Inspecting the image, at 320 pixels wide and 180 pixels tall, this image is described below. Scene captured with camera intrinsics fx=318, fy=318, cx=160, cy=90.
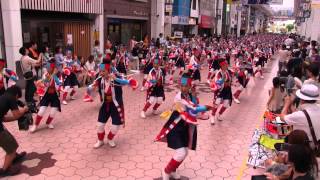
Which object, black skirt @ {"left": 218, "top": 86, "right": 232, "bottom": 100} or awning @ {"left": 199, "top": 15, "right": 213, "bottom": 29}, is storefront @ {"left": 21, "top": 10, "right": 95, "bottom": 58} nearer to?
black skirt @ {"left": 218, "top": 86, "right": 232, "bottom": 100}

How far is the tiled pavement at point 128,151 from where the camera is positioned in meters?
5.54

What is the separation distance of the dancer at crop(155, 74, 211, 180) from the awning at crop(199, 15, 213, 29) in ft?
112

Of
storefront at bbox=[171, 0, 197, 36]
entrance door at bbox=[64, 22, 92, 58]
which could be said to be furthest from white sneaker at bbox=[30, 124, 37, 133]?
storefront at bbox=[171, 0, 197, 36]

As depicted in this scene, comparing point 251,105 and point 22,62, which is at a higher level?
point 22,62

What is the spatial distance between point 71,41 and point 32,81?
7.53 metres

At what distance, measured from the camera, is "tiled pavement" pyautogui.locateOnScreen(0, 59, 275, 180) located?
554 cm

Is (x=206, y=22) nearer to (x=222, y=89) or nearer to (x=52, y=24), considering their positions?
(x=52, y=24)

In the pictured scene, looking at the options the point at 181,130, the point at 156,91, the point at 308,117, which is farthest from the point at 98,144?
the point at 308,117

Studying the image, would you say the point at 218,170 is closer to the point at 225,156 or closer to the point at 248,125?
the point at 225,156

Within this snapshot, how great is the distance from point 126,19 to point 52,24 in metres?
7.35

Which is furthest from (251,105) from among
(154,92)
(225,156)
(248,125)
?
(225,156)

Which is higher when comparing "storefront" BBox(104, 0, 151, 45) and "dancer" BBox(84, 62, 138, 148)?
"storefront" BBox(104, 0, 151, 45)

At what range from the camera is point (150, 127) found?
7.91 m

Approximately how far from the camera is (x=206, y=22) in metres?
40.3
